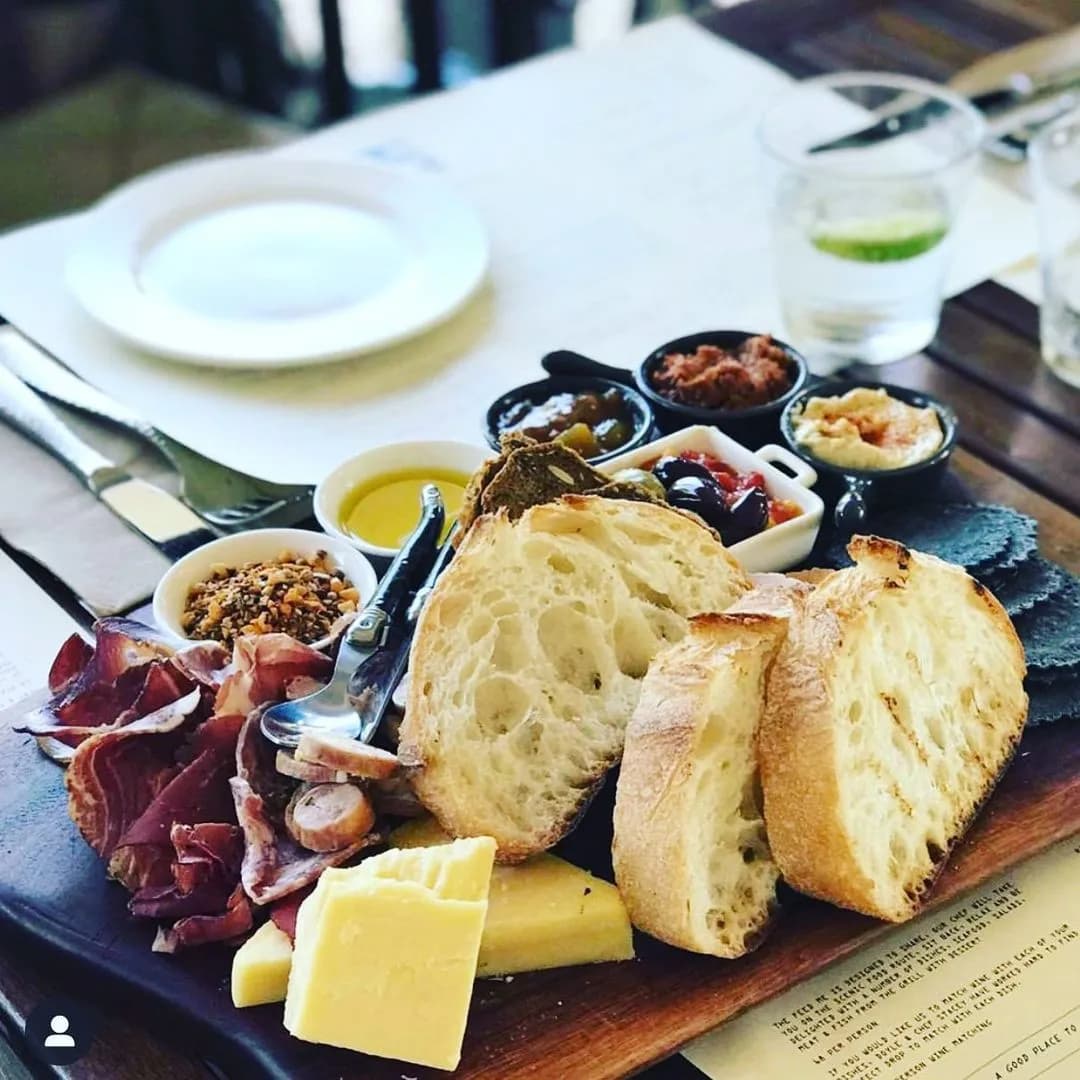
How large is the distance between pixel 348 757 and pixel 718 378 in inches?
37.5

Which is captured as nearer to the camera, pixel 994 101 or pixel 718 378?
pixel 718 378

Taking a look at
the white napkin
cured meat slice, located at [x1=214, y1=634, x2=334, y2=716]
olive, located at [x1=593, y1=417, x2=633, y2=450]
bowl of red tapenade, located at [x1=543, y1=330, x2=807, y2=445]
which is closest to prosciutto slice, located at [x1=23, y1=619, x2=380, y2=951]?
cured meat slice, located at [x1=214, y1=634, x2=334, y2=716]

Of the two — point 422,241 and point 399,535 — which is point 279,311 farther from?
point 399,535

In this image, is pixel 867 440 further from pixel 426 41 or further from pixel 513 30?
→ pixel 513 30

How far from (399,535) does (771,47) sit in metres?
1.91

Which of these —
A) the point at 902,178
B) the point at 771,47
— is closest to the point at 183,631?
the point at 902,178

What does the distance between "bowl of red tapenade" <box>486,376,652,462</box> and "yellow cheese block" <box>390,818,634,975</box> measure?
75cm

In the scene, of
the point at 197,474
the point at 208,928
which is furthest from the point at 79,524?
the point at 208,928

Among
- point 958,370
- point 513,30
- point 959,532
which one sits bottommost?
point 513,30

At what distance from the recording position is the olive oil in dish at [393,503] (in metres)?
2.07

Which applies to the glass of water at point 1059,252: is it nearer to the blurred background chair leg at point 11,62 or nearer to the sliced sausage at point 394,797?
the sliced sausage at point 394,797

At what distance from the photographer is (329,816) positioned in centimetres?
151

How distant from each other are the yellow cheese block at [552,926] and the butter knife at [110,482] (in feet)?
2.78

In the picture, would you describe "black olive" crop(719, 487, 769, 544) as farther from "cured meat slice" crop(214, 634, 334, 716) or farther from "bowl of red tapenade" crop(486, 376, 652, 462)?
"cured meat slice" crop(214, 634, 334, 716)
